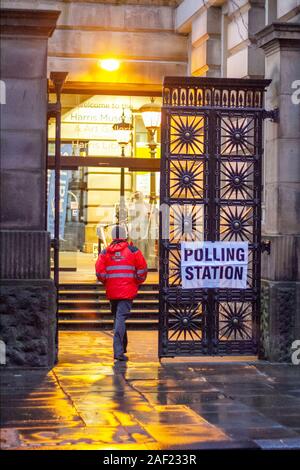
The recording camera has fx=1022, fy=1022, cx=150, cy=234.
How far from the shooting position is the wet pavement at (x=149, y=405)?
8828 mm

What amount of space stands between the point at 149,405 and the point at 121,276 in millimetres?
3641

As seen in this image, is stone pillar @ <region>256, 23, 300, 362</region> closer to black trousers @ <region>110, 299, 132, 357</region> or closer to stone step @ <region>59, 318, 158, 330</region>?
black trousers @ <region>110, 299, 132, 357</region>

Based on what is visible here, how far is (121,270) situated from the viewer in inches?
549

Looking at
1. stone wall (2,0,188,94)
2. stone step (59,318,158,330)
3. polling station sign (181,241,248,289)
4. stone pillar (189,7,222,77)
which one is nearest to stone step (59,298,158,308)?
stone step (59,318,158,330)

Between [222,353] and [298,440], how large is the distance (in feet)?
16.5

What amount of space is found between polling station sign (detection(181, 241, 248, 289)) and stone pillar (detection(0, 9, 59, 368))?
200cm

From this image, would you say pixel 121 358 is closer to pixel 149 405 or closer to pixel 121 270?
pixel 121 270

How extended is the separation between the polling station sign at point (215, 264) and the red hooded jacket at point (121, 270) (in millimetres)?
616

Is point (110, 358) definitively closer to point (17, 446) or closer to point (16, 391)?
→ point (16, 391)

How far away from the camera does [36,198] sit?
13.0m

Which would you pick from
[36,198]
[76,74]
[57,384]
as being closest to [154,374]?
[57,384]

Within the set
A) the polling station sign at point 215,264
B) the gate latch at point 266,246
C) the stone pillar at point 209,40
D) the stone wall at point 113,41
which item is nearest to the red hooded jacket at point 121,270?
the polling station sign at point 215,264

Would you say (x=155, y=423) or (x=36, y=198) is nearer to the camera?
(x=155, y=423)
